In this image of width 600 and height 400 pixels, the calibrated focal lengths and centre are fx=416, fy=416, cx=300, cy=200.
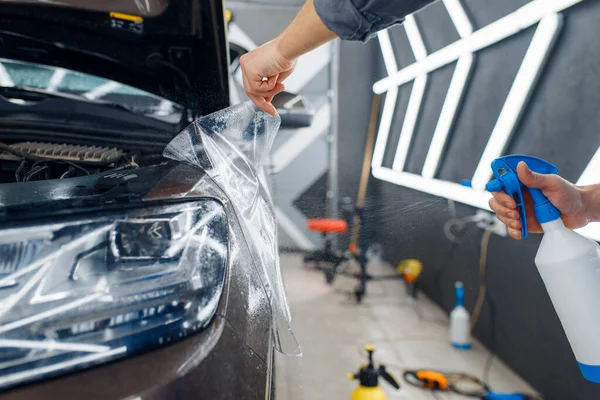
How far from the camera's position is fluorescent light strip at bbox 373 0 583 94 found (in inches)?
45.5

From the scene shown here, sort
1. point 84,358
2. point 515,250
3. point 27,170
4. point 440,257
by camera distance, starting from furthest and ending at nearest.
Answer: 1. point 440,257
2. point 515,250
3. point 27,170
4. point 84,358

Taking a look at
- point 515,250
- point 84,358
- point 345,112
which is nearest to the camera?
point 84,358

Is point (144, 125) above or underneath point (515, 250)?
above

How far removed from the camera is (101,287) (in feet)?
1.64

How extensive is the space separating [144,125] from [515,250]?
1.53 metres

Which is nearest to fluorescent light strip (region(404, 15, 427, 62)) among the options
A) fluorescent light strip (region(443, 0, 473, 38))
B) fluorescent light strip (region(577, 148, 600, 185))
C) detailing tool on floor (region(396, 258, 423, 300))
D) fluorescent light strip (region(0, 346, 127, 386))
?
fluorescent light strip (region(443, 0, 473, 38))

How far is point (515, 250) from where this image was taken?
1758 millimetres

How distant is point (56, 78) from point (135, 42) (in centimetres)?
55

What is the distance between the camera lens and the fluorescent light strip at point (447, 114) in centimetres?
125

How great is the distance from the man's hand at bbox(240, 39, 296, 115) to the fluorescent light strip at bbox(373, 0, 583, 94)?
0.60 metres

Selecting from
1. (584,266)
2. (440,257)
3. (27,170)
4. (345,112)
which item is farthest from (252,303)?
(345,112)

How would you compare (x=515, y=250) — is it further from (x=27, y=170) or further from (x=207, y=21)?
(x=27, y=170)

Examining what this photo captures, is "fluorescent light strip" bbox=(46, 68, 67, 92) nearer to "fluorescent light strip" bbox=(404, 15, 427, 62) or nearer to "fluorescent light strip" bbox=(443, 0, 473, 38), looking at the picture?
"fluorescent light strip" bbox=(404, 15, 427, 62)

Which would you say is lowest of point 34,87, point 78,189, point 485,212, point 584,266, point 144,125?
point 485,212
